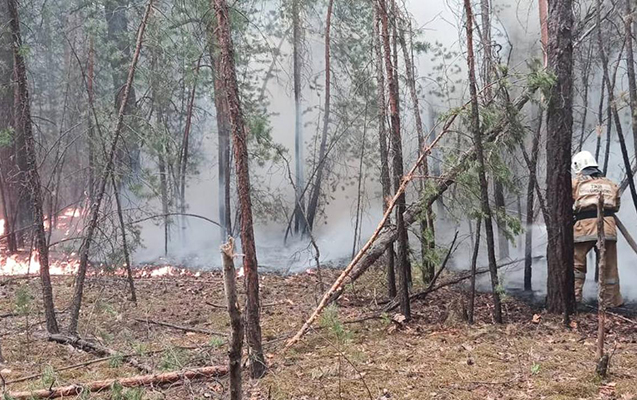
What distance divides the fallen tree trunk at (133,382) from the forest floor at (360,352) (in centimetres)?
8

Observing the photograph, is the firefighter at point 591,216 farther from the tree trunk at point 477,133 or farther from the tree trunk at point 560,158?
the tree trunk at point 477,133

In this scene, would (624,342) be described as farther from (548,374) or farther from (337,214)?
(337,214)

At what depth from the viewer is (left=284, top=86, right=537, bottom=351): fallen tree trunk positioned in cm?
598

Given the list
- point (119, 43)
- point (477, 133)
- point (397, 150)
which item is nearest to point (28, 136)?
point (397, 150)

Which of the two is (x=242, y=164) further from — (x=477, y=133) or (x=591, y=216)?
(x=591, y=216)

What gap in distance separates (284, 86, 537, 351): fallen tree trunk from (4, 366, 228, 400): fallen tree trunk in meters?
1.15

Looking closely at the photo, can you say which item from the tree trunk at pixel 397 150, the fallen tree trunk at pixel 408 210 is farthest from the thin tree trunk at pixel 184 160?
the tree trunk at pixel 397 150

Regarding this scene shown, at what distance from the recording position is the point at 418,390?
15.9 ft

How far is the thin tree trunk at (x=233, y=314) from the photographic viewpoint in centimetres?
263

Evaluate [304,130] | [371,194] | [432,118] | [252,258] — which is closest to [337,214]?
[371,194]

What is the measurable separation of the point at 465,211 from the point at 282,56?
10904 mm

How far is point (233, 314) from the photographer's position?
2.72 m

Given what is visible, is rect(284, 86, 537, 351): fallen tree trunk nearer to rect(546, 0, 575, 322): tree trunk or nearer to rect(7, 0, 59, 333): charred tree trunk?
rect(546, 0, 575, 322): tree trunk

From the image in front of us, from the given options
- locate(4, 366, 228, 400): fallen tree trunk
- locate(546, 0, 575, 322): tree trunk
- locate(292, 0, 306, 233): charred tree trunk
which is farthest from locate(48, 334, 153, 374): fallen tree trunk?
locate(292, 0, 306, 233): charred tree trunk
